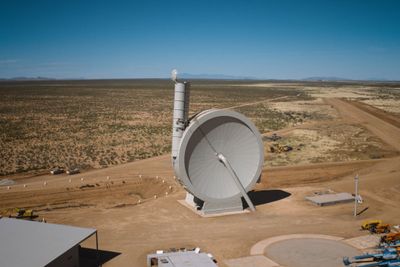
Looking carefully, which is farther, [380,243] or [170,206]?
[170,206]

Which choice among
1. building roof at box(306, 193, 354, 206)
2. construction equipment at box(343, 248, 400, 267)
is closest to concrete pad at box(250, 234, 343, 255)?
construction equipment at box(343, 248, 400, 267)

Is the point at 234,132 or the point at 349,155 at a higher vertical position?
the point at 234,132

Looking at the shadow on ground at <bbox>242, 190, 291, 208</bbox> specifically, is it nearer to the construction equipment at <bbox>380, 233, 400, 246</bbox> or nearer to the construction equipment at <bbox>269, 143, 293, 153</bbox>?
the construction equipment at <bbox>380, 233, 400, 246</bbox>

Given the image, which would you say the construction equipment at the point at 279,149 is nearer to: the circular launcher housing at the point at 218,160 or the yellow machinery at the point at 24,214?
the circular launcher housing at the point at 218,160

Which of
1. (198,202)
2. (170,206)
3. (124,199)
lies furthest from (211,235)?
(124,199)

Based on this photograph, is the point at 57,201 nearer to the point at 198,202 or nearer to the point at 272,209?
the point at 198,202

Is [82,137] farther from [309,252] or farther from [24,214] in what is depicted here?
[309,252]
